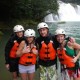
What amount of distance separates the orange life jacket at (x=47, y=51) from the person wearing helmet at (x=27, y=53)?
0.14 m

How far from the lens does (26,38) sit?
582 cm

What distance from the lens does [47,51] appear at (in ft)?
19.1

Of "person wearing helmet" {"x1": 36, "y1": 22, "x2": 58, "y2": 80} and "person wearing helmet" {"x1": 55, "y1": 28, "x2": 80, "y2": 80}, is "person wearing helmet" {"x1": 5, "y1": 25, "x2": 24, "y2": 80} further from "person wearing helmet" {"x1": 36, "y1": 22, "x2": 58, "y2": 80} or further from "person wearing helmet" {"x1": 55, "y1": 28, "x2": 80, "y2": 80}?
"person wearing helmet" {"x1": 55, "y1": 28, "x2": 80, "y2": 80}

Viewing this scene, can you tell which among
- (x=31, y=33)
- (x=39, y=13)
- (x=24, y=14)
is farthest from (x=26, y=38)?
(x=39, y=13)

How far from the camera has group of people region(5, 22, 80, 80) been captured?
569 cm

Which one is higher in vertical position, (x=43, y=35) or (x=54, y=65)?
(x=43, y=35)

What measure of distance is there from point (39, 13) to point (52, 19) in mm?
5488

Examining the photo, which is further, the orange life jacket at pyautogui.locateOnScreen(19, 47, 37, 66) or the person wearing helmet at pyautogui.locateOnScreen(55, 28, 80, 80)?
the orange life jacket at pyautogui.locateOnScreen(19, 47, 37, 66)

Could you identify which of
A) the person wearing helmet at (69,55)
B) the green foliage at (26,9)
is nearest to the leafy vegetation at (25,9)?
the green foliage at (26,9)

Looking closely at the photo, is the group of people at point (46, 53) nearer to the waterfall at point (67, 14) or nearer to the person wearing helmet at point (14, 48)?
the person wearing helmet at point (14, 48)

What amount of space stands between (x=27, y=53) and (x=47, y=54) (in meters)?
0.40

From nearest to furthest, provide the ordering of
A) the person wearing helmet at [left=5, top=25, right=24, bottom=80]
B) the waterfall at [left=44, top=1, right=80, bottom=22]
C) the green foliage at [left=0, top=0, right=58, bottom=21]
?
the person wearing helmet at [left=5, top=25, right=24, bottom=80] → the green foliage at [left=0, top=0, right=58, bottom=21] → the waterfall at [left=44, top=1, right=80, bottom=22]

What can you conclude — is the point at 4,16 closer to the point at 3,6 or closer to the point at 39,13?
the point at 3,6

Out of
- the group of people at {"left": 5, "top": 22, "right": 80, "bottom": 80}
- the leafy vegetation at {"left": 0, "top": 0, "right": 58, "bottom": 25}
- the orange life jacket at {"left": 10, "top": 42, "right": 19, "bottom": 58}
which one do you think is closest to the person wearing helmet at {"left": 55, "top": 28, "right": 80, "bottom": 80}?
the group of people at {"left": 5, "top": 22, "right": 80, "bottom": 80}
